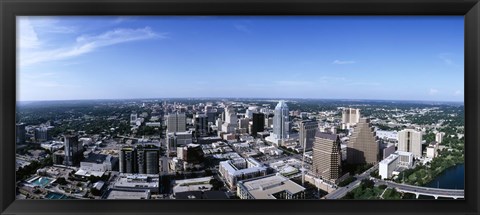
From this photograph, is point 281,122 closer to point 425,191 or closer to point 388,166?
point 388,166

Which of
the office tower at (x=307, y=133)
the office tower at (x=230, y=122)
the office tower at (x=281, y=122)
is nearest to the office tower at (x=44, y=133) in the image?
the office tower at (x=230, y=122)

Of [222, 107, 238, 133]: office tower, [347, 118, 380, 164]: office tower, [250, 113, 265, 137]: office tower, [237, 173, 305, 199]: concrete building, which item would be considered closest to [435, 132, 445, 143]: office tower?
[347, 118, 380, 164]: office tower

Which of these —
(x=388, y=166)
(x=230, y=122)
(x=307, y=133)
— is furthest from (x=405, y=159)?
(x=230, y=122)

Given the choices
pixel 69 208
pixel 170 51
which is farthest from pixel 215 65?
pixel 69 208

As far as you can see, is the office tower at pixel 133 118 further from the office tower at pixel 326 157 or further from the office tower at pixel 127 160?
the office tower at pixel 326 157

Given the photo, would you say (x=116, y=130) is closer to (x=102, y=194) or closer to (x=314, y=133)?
(x=102, y=194)

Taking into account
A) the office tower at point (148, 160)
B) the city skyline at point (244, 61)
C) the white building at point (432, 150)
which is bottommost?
the office tower at point (148, 160)

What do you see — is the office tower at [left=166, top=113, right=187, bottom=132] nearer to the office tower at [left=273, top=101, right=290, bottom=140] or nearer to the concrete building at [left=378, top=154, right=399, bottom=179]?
the office tower at [left=273, top=101, right=290, bottom=140]
